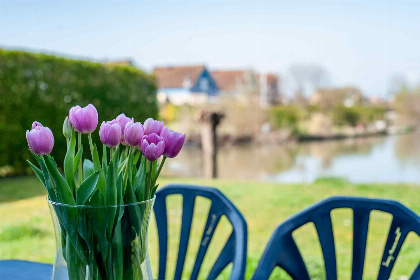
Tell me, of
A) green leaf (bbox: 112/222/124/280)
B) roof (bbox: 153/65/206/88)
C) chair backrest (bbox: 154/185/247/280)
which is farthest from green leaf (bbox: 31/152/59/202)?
roof (bbox: 153/65/206/88)

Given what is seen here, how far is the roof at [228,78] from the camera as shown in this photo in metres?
12.2

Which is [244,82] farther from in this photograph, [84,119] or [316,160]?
[84,119]

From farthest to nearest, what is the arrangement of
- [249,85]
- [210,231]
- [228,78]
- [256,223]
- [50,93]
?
1. [228,78]
2. [249,85]
3. [50,93]
4. [256,223]
5. [210,231]

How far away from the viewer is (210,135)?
280 inches

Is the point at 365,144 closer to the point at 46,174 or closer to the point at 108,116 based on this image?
the point at 108,116

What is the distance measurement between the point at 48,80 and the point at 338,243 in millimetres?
4149

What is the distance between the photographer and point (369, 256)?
3529 millimetres

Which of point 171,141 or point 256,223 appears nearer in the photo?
point 171,141

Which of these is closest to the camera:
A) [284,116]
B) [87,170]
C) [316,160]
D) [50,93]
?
[87,170]

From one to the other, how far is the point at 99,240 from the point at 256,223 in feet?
12.2

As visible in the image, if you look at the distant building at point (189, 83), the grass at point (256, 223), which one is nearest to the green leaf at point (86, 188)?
the grass at point (256, 223)

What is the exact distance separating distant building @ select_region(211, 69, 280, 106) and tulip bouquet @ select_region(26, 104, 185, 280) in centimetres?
944

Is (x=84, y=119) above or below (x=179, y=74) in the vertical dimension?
below

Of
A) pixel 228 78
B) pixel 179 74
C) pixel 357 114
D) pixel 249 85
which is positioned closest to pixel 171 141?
pixel 357 114
